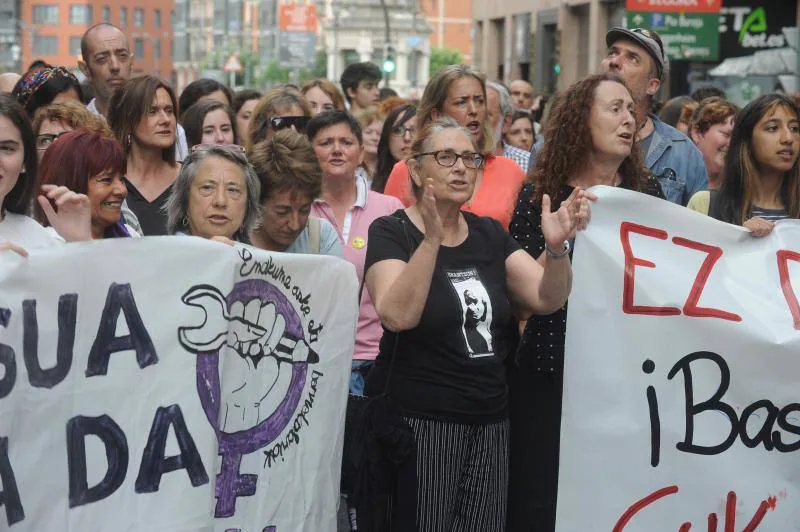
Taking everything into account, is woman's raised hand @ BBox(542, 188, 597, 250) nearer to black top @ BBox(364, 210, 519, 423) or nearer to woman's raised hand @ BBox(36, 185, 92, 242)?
black top @ BBox(364, 210, 519, 423)

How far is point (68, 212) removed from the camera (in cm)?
397

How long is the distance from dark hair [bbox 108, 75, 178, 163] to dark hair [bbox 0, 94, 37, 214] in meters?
1.95

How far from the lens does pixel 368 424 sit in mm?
4367

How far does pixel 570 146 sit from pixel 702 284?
0.68 metres

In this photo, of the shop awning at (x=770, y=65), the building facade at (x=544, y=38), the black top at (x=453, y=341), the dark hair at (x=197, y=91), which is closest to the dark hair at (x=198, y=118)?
the dark hair at (x=197, y=91)

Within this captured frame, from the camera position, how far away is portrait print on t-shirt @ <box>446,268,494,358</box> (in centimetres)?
437

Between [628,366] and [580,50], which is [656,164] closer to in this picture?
[628,366]

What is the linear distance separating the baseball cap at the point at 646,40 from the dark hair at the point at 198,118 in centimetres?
219

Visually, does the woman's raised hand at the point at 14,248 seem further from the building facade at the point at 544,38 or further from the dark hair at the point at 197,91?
the building facade at the point at 544,38

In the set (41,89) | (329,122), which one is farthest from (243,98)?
(329,122)

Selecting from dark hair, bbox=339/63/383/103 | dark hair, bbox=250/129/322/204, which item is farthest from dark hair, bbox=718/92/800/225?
dark hair, bbox=339/63/383/103

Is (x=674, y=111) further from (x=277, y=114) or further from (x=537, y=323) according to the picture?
(x=537, y=323)

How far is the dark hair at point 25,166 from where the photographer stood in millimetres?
4008

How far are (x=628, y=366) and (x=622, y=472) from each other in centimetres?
34
